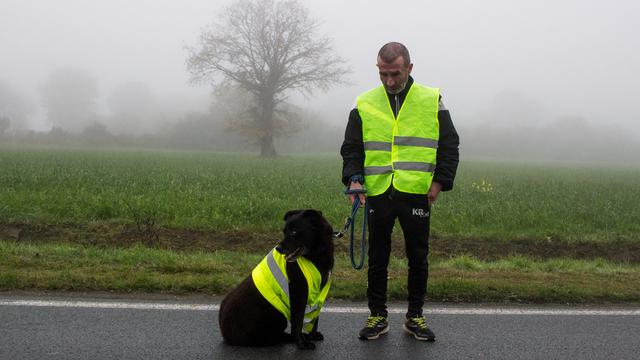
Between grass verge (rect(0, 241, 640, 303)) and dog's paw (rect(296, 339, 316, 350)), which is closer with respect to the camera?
dog's paw (rect(296, 339, 316, 350))

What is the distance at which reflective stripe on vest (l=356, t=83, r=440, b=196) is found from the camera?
14.0 feet

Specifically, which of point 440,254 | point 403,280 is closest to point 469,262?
point 440,254

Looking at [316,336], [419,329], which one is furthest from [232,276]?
[419,329]

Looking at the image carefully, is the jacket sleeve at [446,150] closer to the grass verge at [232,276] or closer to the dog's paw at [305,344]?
the dog's paw at [305,344]

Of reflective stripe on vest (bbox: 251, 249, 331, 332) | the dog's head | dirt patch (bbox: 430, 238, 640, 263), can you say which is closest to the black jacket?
the dog's head

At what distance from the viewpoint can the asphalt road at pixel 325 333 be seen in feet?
13.1

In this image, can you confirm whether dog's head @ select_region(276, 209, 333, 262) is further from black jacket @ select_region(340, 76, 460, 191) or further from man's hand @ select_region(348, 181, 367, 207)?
black jacket @ select_region(340, 76, 460, 191)

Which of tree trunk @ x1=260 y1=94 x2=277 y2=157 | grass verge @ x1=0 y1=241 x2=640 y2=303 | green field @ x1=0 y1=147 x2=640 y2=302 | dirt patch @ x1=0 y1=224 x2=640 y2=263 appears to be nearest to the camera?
grass verge @ x1=0 y1=241 x2=640 y2=303

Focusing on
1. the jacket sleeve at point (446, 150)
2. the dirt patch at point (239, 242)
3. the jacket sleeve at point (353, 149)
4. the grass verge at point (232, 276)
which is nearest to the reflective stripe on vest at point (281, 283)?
the jacket sleeve at point (353, 149)

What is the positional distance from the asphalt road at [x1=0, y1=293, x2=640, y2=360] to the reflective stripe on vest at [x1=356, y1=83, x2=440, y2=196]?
1236 millimetres

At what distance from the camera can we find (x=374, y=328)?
4.41m

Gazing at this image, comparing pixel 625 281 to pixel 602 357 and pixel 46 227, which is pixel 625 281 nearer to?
pixel 602 357

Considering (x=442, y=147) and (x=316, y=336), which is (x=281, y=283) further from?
(x=442, y=147)

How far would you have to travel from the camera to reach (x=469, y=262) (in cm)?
739
